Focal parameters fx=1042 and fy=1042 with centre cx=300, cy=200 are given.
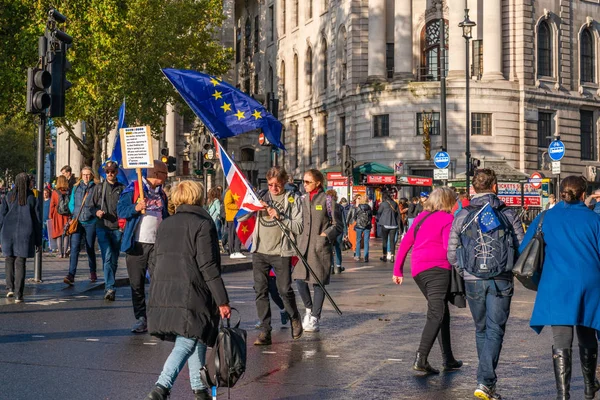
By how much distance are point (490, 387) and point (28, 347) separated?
4812 mm

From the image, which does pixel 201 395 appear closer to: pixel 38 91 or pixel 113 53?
pixel 38 91

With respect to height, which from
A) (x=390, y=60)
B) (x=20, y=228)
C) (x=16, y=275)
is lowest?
(x=16, y=275)

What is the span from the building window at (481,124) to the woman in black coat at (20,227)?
39.0 m

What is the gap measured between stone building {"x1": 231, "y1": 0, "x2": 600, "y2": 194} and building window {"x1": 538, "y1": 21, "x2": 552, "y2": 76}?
0.06 metres

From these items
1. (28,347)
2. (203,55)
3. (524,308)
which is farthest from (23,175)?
(203,55)

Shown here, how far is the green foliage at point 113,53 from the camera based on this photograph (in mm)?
30438

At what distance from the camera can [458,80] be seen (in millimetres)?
51062

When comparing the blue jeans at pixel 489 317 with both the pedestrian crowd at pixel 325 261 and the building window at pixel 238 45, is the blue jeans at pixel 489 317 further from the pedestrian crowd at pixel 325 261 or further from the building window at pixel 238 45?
the building window at pixel 238 45

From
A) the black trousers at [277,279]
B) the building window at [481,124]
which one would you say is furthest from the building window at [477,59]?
the black trousers at [277,279]

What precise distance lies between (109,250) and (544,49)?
42472mm

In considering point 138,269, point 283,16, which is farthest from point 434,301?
point 283,16

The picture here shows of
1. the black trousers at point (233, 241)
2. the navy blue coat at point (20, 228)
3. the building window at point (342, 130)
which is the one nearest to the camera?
the navy blue coat at point (20, 228)

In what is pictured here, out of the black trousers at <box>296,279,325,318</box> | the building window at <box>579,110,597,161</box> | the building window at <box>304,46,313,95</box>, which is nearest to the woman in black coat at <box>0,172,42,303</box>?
the black trousers at <box>296,279,325,318</box>

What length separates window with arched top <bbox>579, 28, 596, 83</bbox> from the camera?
55.7 meters
